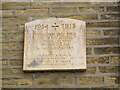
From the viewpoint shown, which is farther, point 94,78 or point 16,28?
point 16,28

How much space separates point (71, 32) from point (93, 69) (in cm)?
34

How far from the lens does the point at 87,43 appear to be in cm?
300

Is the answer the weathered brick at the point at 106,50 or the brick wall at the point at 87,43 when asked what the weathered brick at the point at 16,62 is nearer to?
the brick wall at the point at 87,43

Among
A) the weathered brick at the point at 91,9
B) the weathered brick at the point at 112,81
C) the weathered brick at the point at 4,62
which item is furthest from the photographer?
the weathered brick at the point at 91,9

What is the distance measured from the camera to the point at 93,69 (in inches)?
115

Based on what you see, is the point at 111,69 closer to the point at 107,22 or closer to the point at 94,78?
the point at 94,78

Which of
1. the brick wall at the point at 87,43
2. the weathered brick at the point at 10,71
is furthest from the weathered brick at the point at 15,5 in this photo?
the weathered brick at the point at 10,71

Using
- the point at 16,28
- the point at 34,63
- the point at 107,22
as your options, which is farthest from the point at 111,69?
the point at 16,28

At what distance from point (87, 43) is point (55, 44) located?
25cm

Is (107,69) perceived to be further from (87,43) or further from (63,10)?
(63,10)

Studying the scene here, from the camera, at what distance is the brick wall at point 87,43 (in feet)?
9.55

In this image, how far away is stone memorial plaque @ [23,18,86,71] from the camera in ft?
A: 9.55

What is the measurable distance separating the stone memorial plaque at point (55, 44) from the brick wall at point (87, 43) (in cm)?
6

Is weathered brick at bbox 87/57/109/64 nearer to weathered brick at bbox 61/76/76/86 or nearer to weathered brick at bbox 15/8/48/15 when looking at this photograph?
weathered brick at bbox 61/76/76/86
